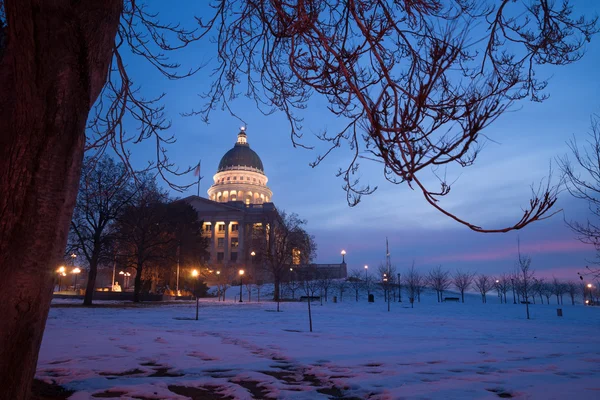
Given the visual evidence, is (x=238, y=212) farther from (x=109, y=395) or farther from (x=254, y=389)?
(x=109, y=395)

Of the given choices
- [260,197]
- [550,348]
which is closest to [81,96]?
[550,348]

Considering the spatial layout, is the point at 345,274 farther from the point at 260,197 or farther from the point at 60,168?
the point at 60,168

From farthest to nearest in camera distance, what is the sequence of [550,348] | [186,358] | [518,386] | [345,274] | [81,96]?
1. [345,274]
2. [550,348]
3. [186,358]
4. [518,386]
5. [81,96]

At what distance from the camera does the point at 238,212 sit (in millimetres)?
98750

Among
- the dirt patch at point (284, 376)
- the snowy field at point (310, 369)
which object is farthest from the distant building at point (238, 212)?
the dirt patch at point (284, 376)

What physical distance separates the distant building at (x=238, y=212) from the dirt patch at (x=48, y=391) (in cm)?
4491

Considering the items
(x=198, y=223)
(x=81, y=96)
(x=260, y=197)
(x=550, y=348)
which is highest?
(x=260, y=197)

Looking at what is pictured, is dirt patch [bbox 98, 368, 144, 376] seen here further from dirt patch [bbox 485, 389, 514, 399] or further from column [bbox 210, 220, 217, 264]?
column [bbox 210, 220, 217, 264]

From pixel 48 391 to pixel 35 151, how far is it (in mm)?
3237

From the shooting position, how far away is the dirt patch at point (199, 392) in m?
4.75

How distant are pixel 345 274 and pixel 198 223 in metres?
48.2

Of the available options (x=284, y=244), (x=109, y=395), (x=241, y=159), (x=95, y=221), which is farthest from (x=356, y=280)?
(x=109, y=395)

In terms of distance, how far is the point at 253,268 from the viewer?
265 ft

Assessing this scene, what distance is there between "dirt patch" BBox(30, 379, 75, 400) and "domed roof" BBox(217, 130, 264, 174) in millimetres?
122632
